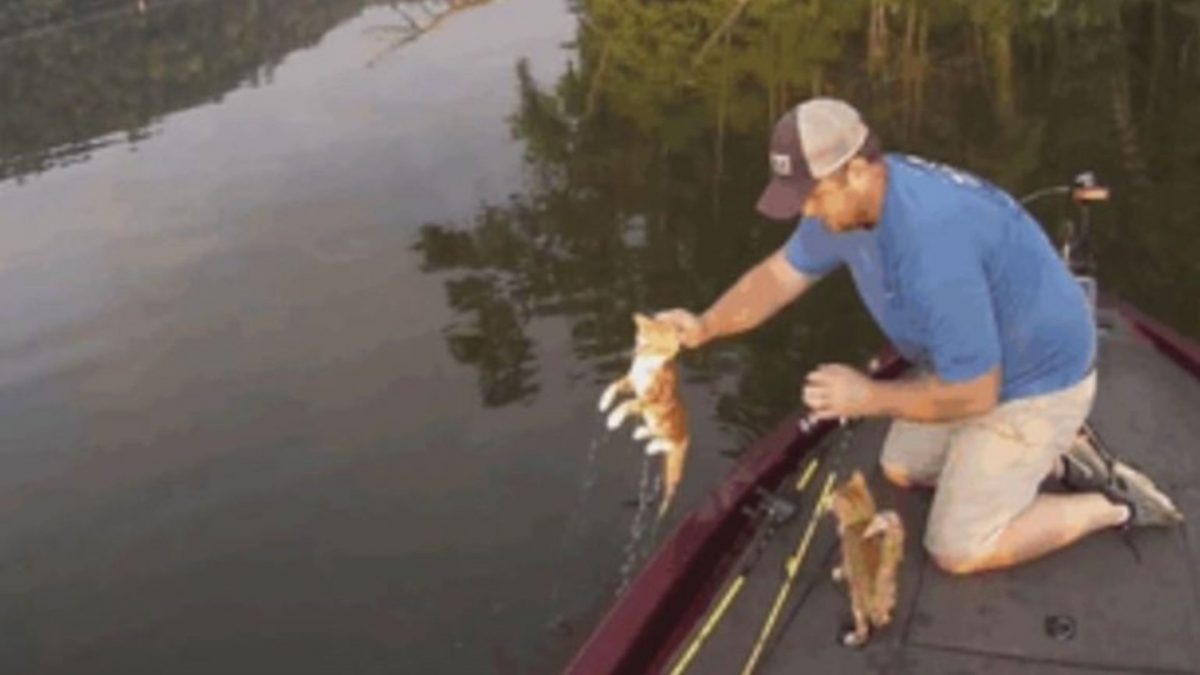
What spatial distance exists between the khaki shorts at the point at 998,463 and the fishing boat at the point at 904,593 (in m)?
0.20

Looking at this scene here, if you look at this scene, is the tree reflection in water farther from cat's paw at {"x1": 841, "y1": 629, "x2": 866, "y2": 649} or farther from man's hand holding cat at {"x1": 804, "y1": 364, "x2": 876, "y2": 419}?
man's hand holding cat at {"x1": 804, "y1": 364, "x2": 876, "y2": 419}

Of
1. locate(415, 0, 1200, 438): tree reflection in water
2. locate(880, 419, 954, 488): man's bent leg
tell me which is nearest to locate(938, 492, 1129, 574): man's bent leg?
locate(880, 419, 954, 488): man's bent leg

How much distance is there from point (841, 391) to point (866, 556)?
2.32ft

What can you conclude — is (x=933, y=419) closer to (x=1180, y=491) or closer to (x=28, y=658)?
(x=1180, y=491)

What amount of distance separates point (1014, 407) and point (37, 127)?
33.8 meters

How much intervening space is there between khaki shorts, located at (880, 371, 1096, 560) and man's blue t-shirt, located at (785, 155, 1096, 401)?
0.24ft

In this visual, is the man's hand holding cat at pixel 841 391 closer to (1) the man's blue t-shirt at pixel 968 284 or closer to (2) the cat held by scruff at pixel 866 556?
(1) the man's blue t-shirt at pixel 968 284

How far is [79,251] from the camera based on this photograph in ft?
58.1

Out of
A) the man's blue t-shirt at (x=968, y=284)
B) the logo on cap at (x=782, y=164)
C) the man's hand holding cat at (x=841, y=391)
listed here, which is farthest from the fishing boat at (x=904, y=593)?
the logo on cap at (x=782, y=164)

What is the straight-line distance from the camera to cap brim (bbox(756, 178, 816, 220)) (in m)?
3.84

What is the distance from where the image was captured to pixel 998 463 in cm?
452

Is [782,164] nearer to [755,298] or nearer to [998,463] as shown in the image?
[755,298]

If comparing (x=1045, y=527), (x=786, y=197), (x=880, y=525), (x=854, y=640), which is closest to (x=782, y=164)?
(x=786, y=197)

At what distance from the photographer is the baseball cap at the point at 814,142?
12.2ft
